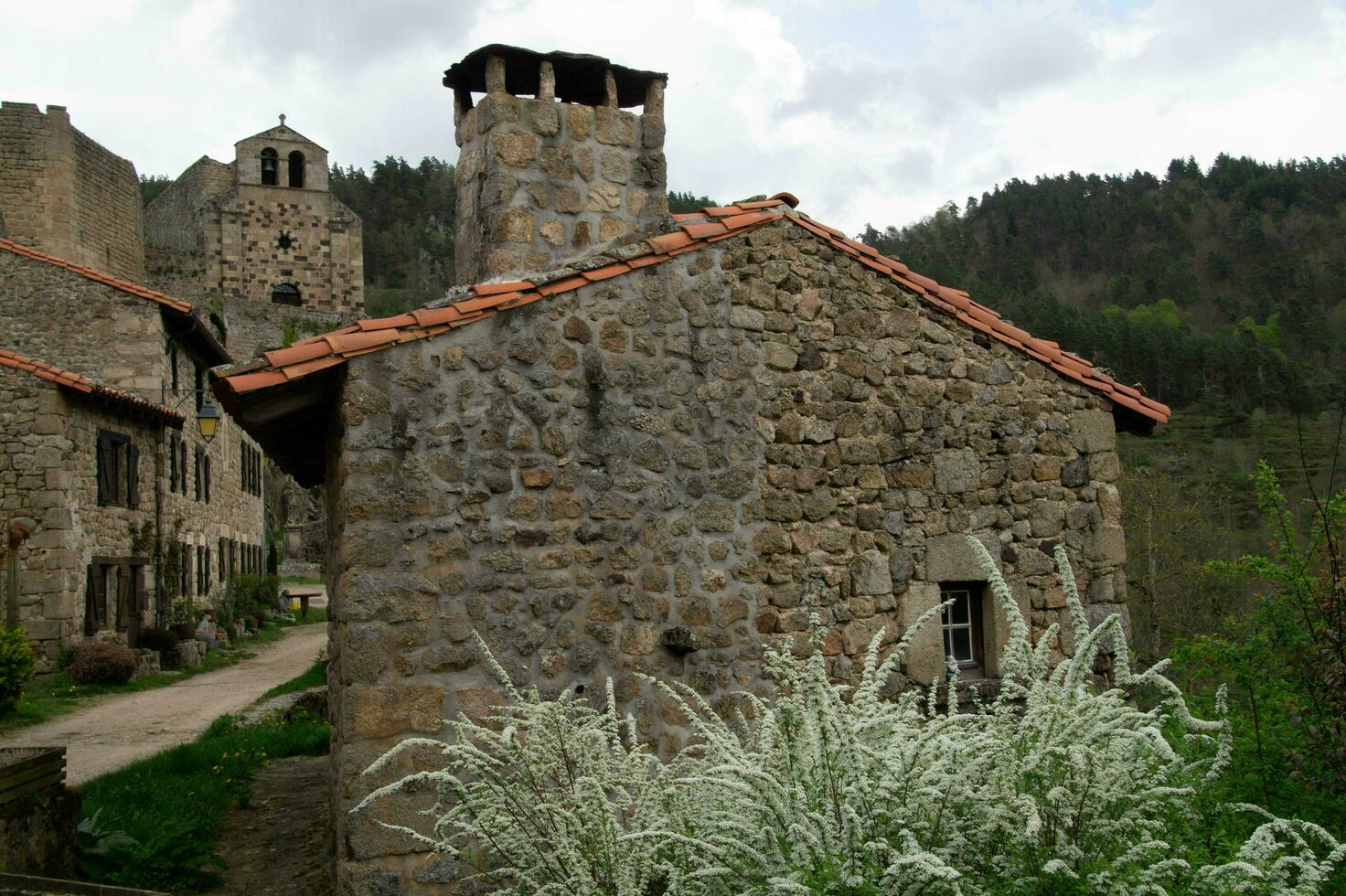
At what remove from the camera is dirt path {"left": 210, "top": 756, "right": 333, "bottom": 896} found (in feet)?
19.9

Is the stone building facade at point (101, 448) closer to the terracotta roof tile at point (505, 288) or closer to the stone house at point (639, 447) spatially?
the stone house at point (639, 447)

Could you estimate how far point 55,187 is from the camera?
2967cm

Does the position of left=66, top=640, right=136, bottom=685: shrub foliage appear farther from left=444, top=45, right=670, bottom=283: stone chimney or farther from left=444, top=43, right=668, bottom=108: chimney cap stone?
left=444, top=43, right=668, bottom=108: chimney cap stone

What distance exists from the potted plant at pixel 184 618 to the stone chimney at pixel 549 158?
13590mm

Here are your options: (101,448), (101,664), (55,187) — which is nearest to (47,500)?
(101,448)

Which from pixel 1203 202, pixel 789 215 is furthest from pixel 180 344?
pixel 1203 202

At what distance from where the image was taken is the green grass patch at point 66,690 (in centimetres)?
1191

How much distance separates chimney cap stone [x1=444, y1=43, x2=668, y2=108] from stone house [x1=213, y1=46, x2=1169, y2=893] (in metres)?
0.02

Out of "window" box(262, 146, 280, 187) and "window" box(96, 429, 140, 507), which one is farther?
"window" box(262, 146, 280, 187)

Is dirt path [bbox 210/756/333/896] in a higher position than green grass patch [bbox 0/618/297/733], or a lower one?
lower

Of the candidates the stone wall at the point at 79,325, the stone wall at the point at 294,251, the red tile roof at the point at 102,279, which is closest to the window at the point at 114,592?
the stone wall at the point at 79,325

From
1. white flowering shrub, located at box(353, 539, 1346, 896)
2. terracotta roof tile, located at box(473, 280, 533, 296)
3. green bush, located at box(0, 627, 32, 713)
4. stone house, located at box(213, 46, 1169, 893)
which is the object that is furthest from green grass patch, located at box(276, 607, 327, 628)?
white flowering shrub, located at box(353, 539, 1346, 896)

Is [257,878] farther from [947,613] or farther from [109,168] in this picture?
[109,168]

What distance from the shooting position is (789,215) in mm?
5988
